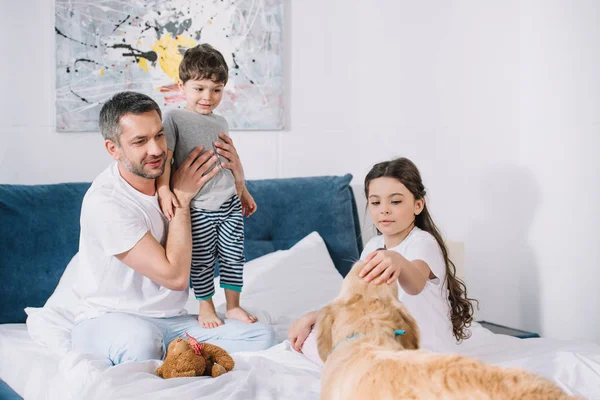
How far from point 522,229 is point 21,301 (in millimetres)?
2343

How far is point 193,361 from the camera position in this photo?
6.20 feet

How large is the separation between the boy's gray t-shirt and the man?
0.04 metres

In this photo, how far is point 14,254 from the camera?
2742mm

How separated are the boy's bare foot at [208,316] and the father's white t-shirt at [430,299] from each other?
66cm

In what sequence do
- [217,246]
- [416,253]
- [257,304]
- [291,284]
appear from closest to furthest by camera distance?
1. [416,253]
2. [217,246]
3. [257,304]
4. [291,284]

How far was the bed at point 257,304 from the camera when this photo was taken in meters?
1.81

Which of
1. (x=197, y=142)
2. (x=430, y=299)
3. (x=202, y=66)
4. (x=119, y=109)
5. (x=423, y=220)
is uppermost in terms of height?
(x=202, y=66)

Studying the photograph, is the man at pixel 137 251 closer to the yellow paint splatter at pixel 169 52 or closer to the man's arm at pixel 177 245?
the man's arm at pixel 177 245

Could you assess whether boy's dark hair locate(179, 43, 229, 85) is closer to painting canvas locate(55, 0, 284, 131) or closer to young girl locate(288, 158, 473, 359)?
young girl locate(288, 158, 473, 359)

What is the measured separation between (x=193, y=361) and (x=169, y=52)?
1.79m

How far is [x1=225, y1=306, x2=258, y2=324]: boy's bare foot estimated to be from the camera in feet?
7.83

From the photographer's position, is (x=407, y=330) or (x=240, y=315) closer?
(x=407, y=330)

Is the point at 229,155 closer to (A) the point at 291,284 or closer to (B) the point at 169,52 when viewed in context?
(A) the point at 291,284

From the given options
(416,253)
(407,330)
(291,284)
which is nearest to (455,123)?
(291,284)
